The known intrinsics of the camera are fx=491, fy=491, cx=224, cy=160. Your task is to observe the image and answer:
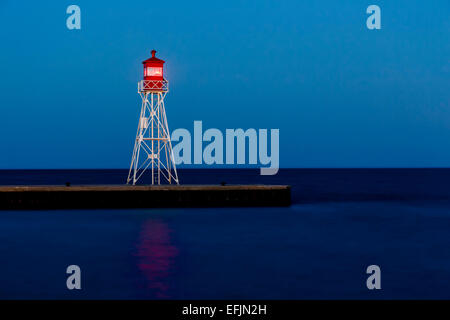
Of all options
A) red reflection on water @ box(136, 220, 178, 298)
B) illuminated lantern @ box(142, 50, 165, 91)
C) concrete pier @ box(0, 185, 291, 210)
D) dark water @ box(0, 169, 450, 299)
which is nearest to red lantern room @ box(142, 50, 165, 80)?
illuminated lantern @ box(142, 50, 165, 91)

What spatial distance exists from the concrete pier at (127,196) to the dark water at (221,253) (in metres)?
0.56

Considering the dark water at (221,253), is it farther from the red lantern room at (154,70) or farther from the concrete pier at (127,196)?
the red lantern room at (154,70)

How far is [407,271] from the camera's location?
1452cm

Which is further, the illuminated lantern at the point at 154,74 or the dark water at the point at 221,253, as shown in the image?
the illuminated lantern at the point at 154,74

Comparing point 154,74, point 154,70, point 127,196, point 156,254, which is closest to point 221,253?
point 156,254

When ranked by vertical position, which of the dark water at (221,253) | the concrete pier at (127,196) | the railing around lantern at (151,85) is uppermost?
the railing around lantern at (151,85)

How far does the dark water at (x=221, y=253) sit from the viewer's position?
1227cm

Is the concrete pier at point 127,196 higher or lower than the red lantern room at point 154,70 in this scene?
lower

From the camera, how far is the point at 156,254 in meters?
17.0

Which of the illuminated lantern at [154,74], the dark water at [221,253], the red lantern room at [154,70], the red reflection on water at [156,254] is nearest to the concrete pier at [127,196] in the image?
the dark water at [221,253]

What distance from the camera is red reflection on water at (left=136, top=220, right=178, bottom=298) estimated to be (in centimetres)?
1299

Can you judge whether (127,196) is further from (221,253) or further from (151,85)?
(221,253)
